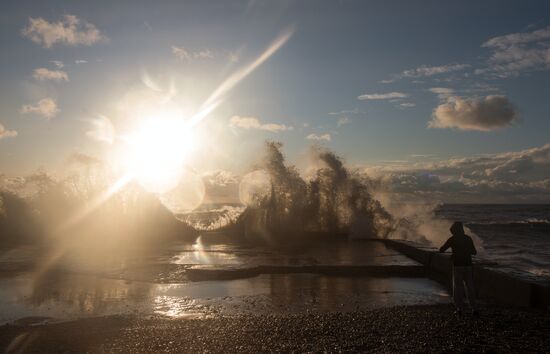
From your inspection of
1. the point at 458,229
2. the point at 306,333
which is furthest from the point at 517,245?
the point at 306,333

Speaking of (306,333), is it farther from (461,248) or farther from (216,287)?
(216,287)

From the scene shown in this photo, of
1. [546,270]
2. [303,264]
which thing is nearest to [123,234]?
[303,264]

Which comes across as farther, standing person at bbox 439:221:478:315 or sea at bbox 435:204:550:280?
sea at bbox 435:204:550:280

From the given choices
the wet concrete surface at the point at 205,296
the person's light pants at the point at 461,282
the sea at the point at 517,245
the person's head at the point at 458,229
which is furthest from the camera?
the sea at the point at 517,245

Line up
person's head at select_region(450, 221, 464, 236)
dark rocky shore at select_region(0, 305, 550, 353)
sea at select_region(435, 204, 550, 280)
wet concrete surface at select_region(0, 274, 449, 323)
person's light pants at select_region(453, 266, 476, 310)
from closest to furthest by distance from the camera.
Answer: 1. dark rocky shore at select_region(0, 305, 550, 353)
2. person's light pants at select_region(453, 266, 476, 310)
3. person's head at select_region(450, 221, 464, 236)
4. wet concrete surface at select_region(0, 274, 449, 323)
5. sea at select_region(435, 204, 550, 280)

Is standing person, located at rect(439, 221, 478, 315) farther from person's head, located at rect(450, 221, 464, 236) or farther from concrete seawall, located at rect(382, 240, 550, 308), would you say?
concrete seawall, located at rect(382, 240, 550, 308)

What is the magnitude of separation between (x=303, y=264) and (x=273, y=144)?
61.4 ft

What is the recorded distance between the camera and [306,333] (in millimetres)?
6320

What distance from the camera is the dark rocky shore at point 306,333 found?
570 centimetres

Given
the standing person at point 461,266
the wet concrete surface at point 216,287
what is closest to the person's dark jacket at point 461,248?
the standing person at point 461,266

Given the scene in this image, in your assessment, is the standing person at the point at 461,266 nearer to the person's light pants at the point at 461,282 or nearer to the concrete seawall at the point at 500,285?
the person's light pants at the point at 461,282

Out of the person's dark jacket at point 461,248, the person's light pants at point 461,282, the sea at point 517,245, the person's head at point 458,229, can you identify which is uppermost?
the person's head at point 458,229

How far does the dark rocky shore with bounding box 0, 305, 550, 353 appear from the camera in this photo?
18.7ft

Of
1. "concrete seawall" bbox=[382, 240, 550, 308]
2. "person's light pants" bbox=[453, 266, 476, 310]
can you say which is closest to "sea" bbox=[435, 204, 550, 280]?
"concrete seawall" bbox=[382, 240, 550, 308]
